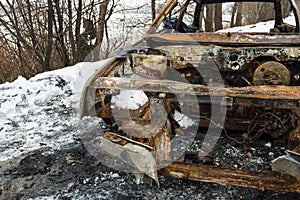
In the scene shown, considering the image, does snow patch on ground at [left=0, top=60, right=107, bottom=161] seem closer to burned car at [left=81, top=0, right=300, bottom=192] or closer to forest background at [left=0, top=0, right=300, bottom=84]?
burned car at [left=81, top=0, right=300, bottom=192]

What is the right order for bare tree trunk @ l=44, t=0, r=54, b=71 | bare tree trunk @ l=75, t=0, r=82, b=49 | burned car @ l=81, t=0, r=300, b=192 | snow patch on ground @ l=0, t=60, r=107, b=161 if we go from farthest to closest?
bare tree trunk @ l=75, t=0, r=82, b=49 → bare tree trunk @ l=44, t=0, r=54, b=71 → snow patch on ground @ l=0, t=60, r=107, b=161 → burned car @ l=81, t=0, r=300, b=192

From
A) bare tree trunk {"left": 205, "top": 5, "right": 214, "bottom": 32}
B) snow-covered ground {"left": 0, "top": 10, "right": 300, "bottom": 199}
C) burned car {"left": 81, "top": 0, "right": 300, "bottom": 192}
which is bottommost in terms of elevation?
snow-covered ground {"left": 0, "top": 10, "right": 300, "bottom": 199}

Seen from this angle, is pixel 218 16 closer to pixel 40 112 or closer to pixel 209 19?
pixel 209 19

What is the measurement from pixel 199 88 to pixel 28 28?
5999 mm

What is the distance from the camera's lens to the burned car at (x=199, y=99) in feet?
8.61

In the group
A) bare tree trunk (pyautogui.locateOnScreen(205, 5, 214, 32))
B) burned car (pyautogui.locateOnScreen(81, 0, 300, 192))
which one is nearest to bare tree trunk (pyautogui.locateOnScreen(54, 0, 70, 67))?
burned car (pyautogui.locateOnScreen(81, 0, 300, 192))

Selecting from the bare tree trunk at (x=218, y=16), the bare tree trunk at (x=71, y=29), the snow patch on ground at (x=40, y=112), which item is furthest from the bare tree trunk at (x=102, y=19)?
the bare tree trunk at (x=218, y=16)

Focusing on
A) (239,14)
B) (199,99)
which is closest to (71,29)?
(199,99)

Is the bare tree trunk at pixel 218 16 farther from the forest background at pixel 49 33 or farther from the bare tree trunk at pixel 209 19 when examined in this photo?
the forest background at pixel 49 33

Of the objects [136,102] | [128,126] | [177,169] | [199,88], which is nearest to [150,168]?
Answer: [177,169]

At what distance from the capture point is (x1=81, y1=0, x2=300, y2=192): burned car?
103 inches

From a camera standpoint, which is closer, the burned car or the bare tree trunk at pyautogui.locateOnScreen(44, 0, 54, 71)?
the burned car

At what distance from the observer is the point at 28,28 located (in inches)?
299

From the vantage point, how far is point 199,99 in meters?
2.70
